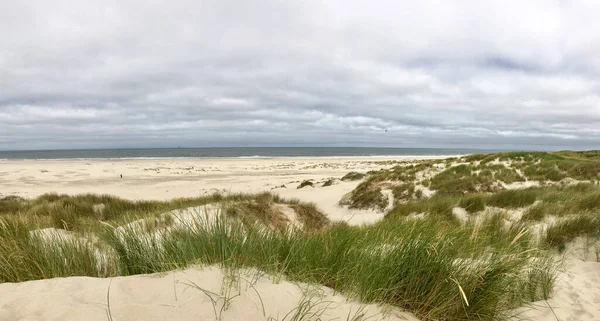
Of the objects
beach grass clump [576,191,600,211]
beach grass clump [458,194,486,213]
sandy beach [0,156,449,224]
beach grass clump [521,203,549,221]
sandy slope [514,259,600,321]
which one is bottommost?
sandy beach [0,156,449,224]

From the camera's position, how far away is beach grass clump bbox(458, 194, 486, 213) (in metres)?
7.96

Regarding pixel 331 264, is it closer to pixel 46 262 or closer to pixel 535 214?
pixel 46 262

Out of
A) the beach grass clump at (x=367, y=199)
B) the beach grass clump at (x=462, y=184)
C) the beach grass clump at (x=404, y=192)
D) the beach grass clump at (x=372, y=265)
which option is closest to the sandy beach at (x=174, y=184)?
the beach grass clump at (x=367, y=199)

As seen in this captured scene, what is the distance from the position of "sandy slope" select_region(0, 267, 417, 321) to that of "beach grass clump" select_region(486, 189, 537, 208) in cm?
718

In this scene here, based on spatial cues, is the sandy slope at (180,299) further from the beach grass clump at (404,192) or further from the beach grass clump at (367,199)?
the beach grass clump at (404,192)

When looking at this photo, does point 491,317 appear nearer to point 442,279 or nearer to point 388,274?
point 442,279

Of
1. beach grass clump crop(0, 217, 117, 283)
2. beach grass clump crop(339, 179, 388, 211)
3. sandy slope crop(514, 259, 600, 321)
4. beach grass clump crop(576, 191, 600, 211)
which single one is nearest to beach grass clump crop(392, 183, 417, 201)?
beach grass clump crop(339, 179, 388, 211)

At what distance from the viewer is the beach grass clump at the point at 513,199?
7.95 metres

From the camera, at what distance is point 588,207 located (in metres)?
6.30

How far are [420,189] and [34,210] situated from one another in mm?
12601

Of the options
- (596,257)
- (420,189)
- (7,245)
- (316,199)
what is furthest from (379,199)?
(7,245)

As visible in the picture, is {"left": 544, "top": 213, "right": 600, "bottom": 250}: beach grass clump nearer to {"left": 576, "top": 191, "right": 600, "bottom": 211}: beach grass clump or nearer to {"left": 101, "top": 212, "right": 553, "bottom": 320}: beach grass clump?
{"left": 576, "top": 191, "right": 600, "bottom": 211}: beach grass clump

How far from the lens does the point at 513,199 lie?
26.8 ft

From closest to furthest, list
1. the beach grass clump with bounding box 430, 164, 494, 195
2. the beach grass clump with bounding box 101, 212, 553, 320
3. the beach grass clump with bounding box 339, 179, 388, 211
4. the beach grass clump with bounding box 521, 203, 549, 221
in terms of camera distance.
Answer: the beach grass clump with bounding box 101, 212, 553, 320
the beach grass clump with bounding box 521, 203, 549, 221
the beach grass clump with bounding box 339, 179, 388, 211
the beach grass clump with bounding box 430, 164, 494, 195
